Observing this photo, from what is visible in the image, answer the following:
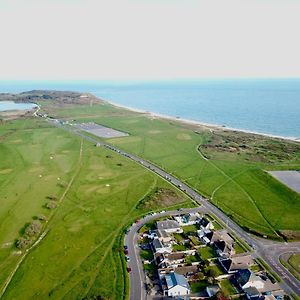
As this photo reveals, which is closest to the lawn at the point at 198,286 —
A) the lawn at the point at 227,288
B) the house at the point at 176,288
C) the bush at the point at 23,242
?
the house at the point at 176,288

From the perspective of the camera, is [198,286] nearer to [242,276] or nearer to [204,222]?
[242,276]

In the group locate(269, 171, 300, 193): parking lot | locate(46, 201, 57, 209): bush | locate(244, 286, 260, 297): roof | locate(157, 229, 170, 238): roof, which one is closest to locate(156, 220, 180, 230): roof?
locate(157, 229, 170, 238): roof

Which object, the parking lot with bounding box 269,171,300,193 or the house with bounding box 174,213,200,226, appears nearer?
the house with bounding box 174,213,200,226

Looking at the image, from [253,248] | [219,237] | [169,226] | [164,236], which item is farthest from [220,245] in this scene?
[169,226]

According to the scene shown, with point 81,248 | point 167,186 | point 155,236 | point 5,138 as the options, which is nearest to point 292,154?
point 167,186

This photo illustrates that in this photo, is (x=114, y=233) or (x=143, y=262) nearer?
(x=143, y=262)

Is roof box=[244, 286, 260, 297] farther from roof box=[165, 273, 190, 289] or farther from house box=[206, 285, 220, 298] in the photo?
roof box=[165, 273, 190, 289]

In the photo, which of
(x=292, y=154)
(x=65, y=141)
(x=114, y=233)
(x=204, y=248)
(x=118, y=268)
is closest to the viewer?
(x=118, y=268)

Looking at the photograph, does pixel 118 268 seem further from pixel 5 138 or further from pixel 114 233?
pixel 5 138
